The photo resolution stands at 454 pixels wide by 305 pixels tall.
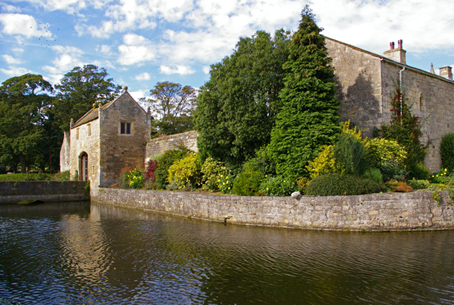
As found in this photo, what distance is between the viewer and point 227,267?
7.20m

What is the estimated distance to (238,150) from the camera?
14.9 meters

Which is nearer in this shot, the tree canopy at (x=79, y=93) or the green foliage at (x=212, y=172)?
the green foliage at (x=212, y=172)

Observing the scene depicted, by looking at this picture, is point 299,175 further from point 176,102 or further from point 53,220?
point 176,102

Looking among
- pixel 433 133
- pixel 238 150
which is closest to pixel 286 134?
pixel 238 150

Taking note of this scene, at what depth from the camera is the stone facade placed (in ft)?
48.9

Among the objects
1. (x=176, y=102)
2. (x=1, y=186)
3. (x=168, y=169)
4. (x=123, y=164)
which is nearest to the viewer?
(x=168, y=169)

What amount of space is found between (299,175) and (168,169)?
8237mm

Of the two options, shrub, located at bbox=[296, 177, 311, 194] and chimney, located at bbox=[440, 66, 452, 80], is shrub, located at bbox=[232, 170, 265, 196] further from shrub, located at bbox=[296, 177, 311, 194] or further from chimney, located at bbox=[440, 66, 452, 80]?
chimney, located at bbox=[440, 66, 452, 80]

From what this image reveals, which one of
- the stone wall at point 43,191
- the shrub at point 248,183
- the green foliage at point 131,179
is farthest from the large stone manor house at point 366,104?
the shrub at point 248,183

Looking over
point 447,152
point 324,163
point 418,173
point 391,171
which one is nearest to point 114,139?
point 324,163

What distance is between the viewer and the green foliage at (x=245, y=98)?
46.3ft

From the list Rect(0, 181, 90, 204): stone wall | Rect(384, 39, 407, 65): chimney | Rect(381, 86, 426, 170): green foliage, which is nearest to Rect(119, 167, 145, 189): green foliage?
Rect(0, 181, 90, 204): stone wall

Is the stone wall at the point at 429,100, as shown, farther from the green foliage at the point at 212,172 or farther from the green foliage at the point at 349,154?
the green foliage at the point at 212,172

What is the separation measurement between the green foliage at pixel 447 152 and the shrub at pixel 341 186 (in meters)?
8.76
